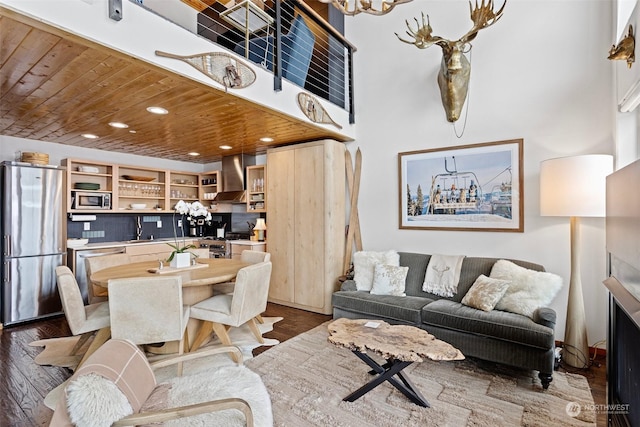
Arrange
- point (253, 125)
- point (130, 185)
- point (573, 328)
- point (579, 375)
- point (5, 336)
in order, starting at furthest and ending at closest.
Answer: point (130, 185) < point (253, 125) < point (5, 336) < point (573, 328) < point (579, 375)

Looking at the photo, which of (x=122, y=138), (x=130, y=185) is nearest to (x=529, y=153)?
(x=122, y=138)

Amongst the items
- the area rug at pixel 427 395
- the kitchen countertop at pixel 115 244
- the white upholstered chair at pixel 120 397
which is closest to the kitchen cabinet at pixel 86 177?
the kitchen countertop at pixel 115 244

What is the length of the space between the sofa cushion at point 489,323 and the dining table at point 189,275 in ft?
6.56

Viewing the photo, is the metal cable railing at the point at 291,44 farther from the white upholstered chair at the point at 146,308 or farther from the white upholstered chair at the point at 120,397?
the white upholstered chair at the point at 120,397

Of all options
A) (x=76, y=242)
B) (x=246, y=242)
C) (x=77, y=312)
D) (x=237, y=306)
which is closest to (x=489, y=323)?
(x=237, y=306)

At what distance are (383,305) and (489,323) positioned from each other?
39.7 inches

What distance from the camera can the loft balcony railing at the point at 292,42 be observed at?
3549mm

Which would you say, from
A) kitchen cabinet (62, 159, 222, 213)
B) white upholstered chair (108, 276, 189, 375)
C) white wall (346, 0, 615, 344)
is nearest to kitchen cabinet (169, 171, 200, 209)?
kitchen cabinet (62, 159, 222, 213)

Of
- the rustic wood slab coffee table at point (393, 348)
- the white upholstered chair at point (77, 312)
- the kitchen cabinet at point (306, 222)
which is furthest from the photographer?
the kitchen cabinet at point (306, 222)

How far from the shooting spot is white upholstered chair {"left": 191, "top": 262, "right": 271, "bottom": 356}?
2.90 meters

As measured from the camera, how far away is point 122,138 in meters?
4.52

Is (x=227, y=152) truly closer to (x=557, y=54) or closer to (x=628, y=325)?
(x=557, y=54)

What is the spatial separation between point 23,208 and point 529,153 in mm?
6063

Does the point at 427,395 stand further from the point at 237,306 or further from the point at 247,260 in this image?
the point at 247,260
